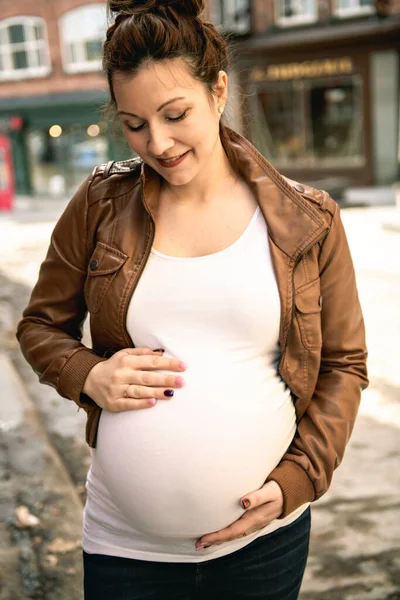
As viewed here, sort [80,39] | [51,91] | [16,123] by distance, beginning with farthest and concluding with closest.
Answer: [16,123]
[51,91]
[80,39]

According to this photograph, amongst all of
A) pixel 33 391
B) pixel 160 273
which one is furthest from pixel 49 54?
pixel 160 273

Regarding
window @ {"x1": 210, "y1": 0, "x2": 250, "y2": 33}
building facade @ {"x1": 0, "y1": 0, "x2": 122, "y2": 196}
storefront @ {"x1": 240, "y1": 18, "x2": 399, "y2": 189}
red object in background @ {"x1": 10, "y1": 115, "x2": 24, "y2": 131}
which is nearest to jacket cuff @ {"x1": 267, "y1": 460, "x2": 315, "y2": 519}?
storefront @ {"x1": 240, "y1": 18, "x2": 399, "y2": 189}

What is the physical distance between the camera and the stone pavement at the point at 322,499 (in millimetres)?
2975

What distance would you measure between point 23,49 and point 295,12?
35.0 feet

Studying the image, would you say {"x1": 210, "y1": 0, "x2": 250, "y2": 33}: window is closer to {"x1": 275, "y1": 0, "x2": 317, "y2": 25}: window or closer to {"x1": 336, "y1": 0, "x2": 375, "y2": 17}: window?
{"x1": 275, "y1": 0, "x2": 317, "y2": 25}: window

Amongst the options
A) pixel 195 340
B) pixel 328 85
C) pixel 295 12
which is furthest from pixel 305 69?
pixel 195 340

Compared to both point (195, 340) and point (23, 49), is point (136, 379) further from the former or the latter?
point (23, 49)

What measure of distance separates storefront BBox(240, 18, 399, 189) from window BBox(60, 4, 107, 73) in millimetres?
6452

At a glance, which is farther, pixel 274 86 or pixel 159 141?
pixel 274 86

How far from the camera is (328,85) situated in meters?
20.4

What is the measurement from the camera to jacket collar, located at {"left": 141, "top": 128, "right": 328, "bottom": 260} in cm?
156

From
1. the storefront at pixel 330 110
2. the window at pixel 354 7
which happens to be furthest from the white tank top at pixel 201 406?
the window at pixel 354 7

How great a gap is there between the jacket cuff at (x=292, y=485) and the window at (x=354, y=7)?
795 inches

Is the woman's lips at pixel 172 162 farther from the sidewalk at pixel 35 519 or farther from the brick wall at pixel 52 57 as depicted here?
the brick wall at pixel 52 57
